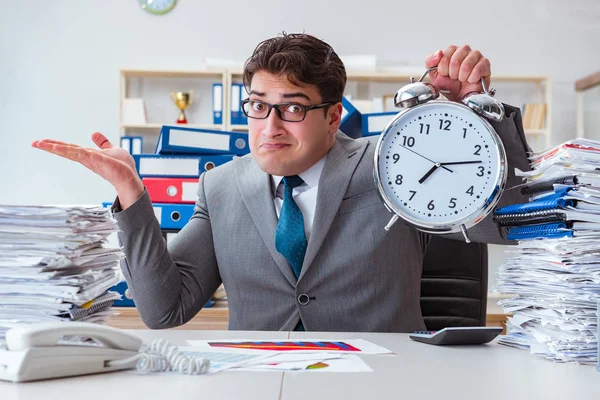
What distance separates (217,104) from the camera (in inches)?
188

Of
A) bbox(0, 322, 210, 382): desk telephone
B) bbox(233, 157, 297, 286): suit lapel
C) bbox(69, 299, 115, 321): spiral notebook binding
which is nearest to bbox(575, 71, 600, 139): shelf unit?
bbox(233, 157, 297, 286): suit lapel

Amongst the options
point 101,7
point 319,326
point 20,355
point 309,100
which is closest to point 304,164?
point 309,100

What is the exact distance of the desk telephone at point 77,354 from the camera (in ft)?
2.64

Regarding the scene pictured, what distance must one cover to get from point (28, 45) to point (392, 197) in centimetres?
463

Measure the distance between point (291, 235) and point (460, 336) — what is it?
1.87 ft

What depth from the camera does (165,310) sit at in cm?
164

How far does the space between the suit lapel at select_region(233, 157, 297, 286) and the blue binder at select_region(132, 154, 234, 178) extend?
0.65 m

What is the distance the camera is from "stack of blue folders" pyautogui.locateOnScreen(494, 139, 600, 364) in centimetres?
108

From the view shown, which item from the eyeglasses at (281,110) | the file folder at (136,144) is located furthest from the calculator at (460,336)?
the file folder at (136,144)

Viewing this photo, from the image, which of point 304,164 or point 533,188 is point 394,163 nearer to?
point 533,188

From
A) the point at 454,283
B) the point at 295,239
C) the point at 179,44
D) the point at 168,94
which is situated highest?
the point at 179,44

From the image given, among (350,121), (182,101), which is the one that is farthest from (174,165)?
(182,101)

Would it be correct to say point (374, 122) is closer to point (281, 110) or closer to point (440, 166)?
point (281, 110)

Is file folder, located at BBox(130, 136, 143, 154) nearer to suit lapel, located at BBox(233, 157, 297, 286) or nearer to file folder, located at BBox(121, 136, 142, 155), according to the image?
file folder, located at BBox(121, 136, 142, 155)
